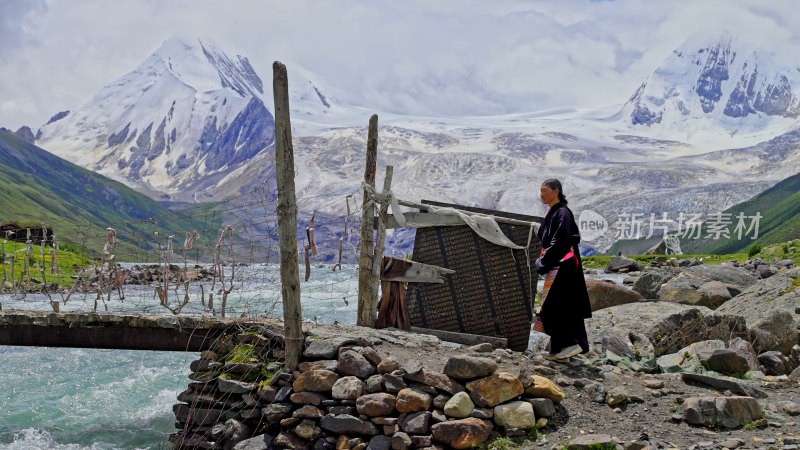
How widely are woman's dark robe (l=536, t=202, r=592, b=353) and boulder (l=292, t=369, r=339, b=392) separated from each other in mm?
2798

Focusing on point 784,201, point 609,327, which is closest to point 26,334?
point 609,327

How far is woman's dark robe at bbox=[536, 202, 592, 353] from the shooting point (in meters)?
7.57

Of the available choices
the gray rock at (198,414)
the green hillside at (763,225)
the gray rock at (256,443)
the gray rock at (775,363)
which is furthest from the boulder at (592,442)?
the green hillside at (763,225)

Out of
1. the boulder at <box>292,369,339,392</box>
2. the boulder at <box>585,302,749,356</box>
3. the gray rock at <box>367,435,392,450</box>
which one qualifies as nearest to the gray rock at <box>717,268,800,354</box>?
the boulder at <box>585,302,749,356</box>

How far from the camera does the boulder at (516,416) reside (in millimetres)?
6355

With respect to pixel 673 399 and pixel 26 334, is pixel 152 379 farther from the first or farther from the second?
pixel 673 399

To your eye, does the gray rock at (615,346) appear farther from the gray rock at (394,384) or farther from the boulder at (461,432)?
the gray rock at (394,384)

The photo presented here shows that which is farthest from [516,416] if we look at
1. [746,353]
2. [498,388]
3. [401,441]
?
[746,353]

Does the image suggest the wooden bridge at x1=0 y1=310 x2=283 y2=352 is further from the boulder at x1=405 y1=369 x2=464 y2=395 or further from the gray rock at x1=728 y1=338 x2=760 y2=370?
the gray rock at x1=728 y1=338 x2=760 y2=370

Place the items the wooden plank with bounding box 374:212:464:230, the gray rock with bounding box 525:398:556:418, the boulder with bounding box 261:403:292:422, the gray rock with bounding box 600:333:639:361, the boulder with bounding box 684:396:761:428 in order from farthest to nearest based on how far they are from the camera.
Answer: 1. the gray rock with bounding box 600:333:639:361
2. the wooden plank with bounding box 374:212:464:230
3. the boulder with bounding box 261:403:292:422
4. the gray rock with bounding box 525:398:556:418
5. the boulder with bounding box 684:396:761:428

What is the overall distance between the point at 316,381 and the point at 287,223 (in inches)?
72.2

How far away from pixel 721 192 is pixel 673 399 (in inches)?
6982

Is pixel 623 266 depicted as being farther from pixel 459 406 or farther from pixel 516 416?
pixel 459 406

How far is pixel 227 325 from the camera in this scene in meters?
8.06
